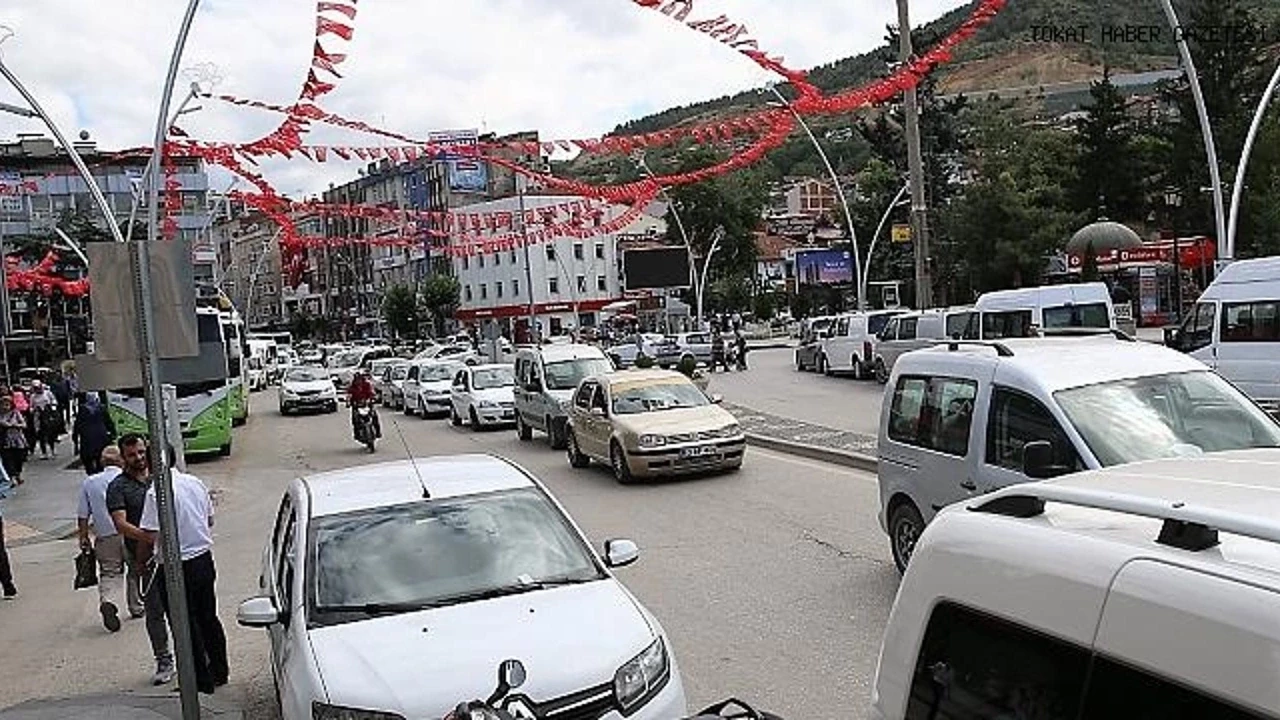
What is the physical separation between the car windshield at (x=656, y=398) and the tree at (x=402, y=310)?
276 ft

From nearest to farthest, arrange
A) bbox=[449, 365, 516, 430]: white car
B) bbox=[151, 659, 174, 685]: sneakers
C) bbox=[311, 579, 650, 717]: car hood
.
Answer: bbox=[311, 579, 650, 717]: car hood, bbox=[151, 659, 174, 685]: sneakers, bbox=[449, 365, 516, 430]: white car

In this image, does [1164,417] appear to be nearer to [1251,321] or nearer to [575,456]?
[1251,321]

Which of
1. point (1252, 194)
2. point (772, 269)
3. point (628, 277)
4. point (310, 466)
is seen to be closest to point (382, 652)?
point (310, 466)

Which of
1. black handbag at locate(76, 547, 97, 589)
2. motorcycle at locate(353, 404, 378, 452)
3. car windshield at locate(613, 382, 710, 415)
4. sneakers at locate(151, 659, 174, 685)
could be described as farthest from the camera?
motorcycle at locate(353, 404, 378, 452)

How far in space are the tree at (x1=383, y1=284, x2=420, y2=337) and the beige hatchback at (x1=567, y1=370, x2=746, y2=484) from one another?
83.0m

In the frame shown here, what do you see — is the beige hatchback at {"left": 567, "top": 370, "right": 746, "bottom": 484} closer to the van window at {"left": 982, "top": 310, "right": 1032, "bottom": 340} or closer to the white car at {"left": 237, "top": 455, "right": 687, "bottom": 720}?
the white car at {"left": 237, "top": 455, "right": 687, "bottom": 720}

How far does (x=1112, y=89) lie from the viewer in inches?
2608

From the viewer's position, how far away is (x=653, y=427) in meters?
17.3

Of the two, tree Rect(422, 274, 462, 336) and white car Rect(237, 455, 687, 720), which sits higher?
tree Rect(422, 274, 462, 336)

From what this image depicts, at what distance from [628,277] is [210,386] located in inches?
2131

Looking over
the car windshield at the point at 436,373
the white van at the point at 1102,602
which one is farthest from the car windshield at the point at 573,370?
the white van at the point at 1102,602

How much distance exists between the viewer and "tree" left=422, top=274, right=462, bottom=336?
9694cm

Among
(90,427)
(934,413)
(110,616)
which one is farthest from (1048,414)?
(90,427)

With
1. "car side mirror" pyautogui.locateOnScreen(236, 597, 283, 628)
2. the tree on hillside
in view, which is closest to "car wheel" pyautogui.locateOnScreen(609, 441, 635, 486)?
"car side mirror" pyautogui.locateOnScreen(236, 597, 283, 628)
